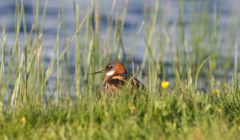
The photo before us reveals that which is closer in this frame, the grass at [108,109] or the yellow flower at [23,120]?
the grass at [108,109]

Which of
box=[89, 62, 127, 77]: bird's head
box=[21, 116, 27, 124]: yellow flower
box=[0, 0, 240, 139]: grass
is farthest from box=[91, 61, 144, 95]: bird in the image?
box=[21, 116, 27, 124]: yellow flower

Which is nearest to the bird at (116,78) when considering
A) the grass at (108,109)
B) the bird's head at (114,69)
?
the bird's head at (114,69)

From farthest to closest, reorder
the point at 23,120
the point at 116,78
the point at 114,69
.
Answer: the point at 114,69
the point at 116,78
the point at 23,120

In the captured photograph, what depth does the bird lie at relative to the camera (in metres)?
6.41

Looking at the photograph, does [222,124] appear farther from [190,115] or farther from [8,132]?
[8,132]

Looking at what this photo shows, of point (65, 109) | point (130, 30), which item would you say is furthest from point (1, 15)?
point (65, 109)

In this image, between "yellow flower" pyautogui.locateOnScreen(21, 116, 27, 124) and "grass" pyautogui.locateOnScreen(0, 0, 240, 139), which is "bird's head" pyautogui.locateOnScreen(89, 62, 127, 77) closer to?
"grass" pyautogui.locateOnScreen(0, 0, 240, 139)

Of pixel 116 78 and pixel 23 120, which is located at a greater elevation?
pixel 23 120

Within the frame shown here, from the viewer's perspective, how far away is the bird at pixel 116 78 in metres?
6.41

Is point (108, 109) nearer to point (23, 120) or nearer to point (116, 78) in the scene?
point (23, 120)

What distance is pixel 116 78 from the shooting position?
680 cm

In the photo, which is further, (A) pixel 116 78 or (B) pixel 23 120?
(A) pixel 116 78

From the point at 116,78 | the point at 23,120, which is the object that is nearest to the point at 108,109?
the point at 23,120

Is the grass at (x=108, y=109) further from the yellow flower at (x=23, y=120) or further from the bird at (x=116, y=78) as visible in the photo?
the bird at (x=116, y=78)
